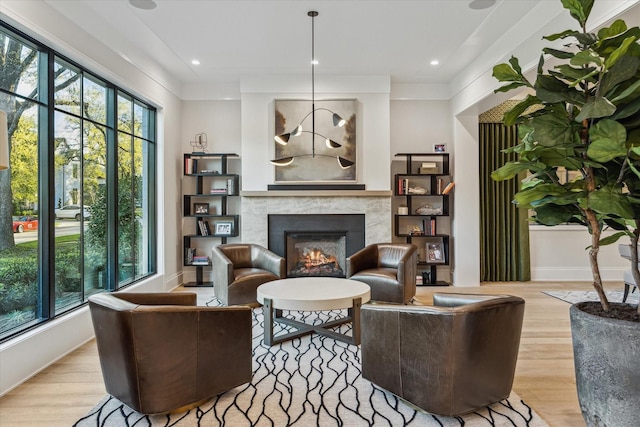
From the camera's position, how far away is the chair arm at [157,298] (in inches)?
96.7

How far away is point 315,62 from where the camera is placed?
4973mm

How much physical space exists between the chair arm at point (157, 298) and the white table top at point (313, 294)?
71cm

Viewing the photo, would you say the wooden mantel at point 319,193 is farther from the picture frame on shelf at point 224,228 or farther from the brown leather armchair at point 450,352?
the brown leather armchair at point 450,352

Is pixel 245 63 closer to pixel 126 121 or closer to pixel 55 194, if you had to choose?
pixel 126 121

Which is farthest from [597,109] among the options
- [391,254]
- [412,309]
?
[391,254]

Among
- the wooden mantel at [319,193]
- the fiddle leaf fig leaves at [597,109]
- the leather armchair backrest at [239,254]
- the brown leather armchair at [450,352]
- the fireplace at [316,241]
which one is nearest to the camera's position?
the fiddle leaf fig leaves at [597,109]

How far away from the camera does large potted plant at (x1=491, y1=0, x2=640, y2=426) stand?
152 centimetres

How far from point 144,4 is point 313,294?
2977 mm

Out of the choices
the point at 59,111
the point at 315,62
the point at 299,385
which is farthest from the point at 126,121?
the point at 299,385

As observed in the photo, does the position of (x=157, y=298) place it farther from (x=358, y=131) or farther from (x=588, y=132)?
(x=358, y=131)

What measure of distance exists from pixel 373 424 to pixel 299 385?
0.64 metres

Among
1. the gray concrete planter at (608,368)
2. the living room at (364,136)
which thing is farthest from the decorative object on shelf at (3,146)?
the living room at (364,136)

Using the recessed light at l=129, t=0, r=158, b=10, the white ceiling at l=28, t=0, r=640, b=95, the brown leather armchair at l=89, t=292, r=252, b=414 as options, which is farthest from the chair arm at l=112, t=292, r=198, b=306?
the recessed light at l=129, t=0, r=158, b=10

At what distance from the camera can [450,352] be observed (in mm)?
1976
